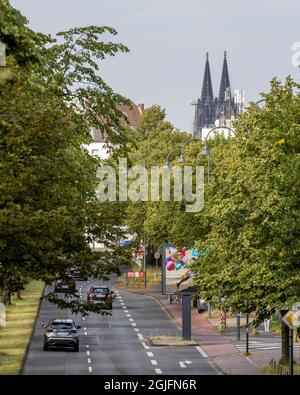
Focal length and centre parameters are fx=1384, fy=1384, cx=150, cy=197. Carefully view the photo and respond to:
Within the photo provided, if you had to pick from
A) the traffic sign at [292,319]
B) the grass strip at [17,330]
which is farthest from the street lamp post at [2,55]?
the grass strip at [17,330]

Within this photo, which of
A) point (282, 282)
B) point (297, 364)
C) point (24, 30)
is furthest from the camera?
point (297, 364)

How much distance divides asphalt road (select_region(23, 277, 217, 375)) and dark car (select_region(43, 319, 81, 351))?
399 millimetres

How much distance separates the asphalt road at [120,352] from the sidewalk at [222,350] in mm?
689

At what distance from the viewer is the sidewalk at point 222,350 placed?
5809 cm

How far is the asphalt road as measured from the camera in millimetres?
56375

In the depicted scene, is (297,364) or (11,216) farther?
(297,364)

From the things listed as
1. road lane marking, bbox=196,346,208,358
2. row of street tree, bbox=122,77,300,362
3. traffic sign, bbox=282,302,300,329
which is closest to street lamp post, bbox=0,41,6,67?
traffic sign, bbox=282,302,300,329

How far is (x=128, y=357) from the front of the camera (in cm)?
6250

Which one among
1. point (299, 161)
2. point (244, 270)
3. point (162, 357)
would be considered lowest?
point (162, 357)

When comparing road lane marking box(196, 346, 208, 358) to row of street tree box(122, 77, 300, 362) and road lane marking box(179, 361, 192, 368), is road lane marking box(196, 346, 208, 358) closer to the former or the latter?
road lane marking box(179, 361, 192, 368)

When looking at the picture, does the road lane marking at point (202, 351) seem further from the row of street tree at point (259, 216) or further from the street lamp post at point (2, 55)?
the street lamp post at point (2, 55)

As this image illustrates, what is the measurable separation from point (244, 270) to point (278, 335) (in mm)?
26095
